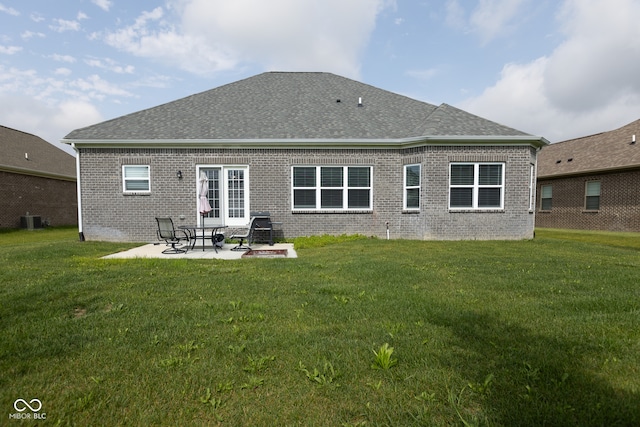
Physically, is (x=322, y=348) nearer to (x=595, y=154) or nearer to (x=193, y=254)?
(x=193, y=254)

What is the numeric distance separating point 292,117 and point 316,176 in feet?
9.90

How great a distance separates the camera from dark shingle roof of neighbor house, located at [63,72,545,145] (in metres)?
11.6

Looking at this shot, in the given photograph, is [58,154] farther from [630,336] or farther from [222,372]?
[630,336]

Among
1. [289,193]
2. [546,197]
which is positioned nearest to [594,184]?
[546,197]

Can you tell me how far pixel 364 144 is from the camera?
463 inches

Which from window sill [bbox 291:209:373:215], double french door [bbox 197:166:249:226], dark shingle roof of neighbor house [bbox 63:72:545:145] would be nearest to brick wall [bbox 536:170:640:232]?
dark shingle roof of neighbor house [bbox 63:72:545:145]

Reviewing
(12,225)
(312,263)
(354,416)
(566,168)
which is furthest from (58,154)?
(566,168)

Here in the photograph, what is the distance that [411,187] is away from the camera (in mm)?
11797

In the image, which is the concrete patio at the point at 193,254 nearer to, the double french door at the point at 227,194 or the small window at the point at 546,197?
the double french door at the point at 227,194

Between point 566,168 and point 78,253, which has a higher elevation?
point 566,168

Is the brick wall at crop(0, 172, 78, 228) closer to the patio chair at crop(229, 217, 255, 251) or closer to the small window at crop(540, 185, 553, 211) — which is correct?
the patio chair at crop(229, 217, 255, 251)

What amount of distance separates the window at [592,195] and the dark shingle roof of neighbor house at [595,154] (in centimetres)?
86

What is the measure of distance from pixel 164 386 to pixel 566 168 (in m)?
23.7

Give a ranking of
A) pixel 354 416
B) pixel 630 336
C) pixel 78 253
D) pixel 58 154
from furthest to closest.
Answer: pixel 58 154, pixel 78 253, pixel 630 336, pixel 354 416
